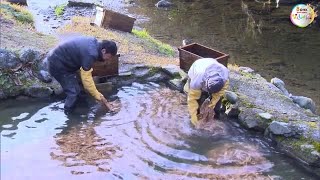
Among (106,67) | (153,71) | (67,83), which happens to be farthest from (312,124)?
(67,83)

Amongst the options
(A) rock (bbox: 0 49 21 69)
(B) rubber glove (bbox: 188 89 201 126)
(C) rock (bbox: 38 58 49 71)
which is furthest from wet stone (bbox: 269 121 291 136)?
(A) rock (bbox: 0 49 21 69)

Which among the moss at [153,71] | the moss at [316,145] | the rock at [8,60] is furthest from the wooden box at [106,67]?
the moss at [316,145]

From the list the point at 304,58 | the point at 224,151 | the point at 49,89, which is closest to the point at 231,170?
the point at 224,151

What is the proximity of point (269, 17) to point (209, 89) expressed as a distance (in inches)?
556

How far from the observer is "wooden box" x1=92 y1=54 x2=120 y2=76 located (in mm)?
9099

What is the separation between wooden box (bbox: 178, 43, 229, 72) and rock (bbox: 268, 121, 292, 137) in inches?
77.0

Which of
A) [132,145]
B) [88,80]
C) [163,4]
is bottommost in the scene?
[132,145]

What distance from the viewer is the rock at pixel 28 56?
355 inches

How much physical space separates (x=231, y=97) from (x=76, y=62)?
9.43 ft

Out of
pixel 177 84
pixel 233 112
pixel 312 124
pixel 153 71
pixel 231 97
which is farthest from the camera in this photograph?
pixel 153 71

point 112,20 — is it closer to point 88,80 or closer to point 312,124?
point 88,80

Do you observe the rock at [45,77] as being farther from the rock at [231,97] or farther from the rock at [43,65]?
the rock at [231,97]

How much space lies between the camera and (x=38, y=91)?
8.70m

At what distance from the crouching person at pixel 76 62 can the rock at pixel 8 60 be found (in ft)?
3.92
